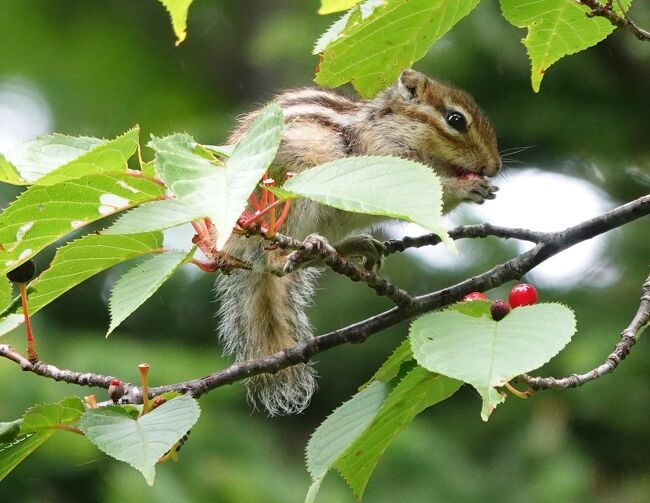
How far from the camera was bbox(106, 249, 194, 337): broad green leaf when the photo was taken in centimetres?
131

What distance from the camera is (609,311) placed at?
4.21 metres

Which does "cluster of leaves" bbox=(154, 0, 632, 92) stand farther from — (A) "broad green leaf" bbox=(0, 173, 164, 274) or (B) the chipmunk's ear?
(B) the chipmunk's ear

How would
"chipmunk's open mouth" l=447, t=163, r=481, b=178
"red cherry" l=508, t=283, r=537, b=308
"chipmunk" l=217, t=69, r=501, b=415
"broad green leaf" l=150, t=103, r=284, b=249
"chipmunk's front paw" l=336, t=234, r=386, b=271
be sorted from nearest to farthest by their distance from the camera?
"broad green leaf" l=150, t=103, r=284, b=249, "red cherry" l=508, t=283, r=537, b=308, "chipmunk's front paw" l=336, t=234, r=386, b=271, "chipmunk" l=217, t=69, r=501, b=415, "chipmunk's open mouth" l=447, t=163, r=481, b=178

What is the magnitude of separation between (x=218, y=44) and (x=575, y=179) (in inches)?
128

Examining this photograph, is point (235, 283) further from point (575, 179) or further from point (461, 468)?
point (575, 179)

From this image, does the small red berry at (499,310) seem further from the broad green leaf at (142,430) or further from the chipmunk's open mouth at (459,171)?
the chipmunk's open mouth at (459,171)

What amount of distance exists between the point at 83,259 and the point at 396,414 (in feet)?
1.55

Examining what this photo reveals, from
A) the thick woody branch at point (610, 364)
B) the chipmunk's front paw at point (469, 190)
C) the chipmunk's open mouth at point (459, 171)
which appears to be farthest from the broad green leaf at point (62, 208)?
the chipmunk's open mouth at point (459, 171)

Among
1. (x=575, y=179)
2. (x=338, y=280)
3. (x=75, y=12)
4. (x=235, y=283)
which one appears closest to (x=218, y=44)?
(x=75, y=12)

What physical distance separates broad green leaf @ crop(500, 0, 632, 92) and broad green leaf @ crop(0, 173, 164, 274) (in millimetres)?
604

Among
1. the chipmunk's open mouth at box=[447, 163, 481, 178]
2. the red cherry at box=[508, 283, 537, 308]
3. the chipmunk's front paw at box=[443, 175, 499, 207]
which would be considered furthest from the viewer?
the chipmunk's open mouth at box=[447, 163, 481, 178]

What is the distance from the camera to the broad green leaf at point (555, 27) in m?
1.57

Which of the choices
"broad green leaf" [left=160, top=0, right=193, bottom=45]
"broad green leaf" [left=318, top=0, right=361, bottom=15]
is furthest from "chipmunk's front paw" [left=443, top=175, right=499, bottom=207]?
"broad green leaf" [left=160, top=0, right=193, bottom=45]

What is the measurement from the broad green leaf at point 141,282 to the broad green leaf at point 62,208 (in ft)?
0.29
